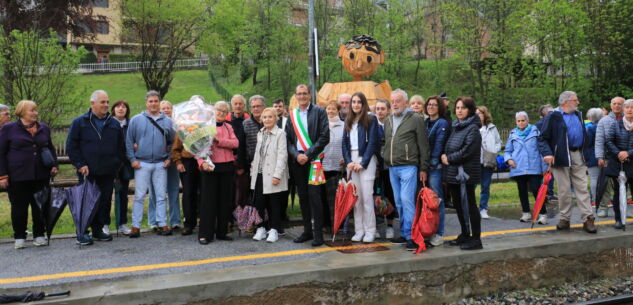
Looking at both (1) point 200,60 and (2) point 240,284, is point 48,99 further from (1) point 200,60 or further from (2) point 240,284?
(1) point 200,60

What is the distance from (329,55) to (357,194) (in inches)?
1016

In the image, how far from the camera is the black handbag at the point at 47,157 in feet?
21.2

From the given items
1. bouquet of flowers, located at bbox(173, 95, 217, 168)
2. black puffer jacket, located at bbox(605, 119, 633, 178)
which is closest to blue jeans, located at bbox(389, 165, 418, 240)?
bouquet of flowers, located at bbox(173, 95, 217, 168)

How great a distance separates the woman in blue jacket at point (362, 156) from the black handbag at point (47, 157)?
12.7 feet

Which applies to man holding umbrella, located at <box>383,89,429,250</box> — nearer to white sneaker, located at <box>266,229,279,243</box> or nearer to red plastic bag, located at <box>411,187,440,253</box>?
red plastic bag, located at <box>411,187,440,253</box>

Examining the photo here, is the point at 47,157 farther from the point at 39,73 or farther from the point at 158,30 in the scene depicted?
the point at 158,30

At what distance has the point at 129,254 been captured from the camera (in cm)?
586

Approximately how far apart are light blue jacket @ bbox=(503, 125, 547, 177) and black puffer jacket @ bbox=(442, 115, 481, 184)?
2.81 meters

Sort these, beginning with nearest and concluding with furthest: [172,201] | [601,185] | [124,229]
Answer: [124,229], [172,201], [601,185]

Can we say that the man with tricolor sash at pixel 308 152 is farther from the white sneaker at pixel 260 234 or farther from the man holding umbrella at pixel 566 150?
the man holding umbrella at pixel 566 150

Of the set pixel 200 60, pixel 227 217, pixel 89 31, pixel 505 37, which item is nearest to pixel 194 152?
pixel 227 217

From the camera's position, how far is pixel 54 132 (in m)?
19.4

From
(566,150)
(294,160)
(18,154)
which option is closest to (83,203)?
(18,154)

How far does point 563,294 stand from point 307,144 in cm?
366
